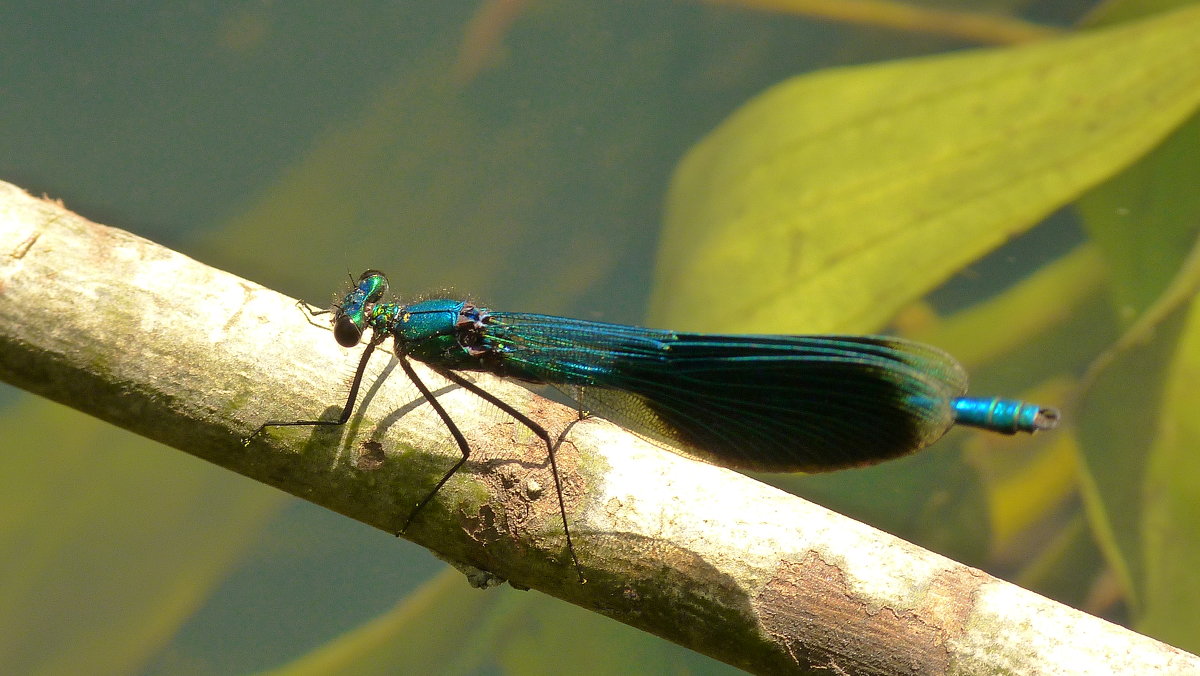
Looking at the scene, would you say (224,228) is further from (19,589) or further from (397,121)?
(19,589)

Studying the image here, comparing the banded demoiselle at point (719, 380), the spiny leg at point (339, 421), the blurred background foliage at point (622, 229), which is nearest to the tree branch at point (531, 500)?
the spiny leg at point (339, 421)

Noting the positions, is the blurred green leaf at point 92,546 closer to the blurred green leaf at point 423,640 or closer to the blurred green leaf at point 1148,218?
the blurred green leaf at point 423,640

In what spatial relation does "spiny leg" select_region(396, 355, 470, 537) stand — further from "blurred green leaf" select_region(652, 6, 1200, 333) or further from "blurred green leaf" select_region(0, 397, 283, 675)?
"blurred green leaf" select_region(0, 397, 283, 675)

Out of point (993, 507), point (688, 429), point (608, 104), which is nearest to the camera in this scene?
point (688, 429)

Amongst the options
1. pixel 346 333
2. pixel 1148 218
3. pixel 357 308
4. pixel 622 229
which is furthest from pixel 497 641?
pixel 1148 218

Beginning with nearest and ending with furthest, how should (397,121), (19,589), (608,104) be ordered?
(19,589) → (397,121) → (608,104)

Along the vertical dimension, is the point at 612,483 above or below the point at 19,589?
above

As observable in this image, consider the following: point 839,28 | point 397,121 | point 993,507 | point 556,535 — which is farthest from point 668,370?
point 839,28

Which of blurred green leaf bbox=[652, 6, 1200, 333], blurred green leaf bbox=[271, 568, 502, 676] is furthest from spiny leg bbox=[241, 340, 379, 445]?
blurred green leaf bbox=[652, 6, 1200, 333]
